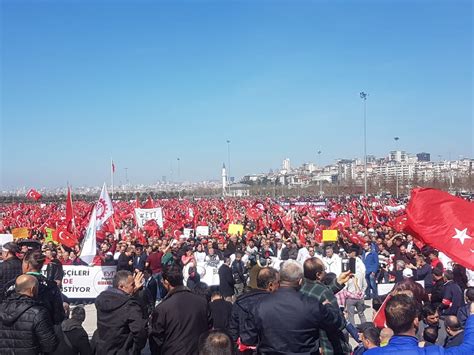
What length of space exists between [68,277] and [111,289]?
322 inches

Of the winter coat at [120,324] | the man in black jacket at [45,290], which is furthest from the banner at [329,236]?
the winter coat at [120,324]

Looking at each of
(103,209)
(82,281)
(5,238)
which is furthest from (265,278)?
(5,238)

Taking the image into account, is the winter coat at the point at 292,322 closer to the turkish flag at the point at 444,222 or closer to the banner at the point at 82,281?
the turkish flag at the point at 444,222

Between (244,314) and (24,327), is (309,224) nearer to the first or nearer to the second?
(244,314)

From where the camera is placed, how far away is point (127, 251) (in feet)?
39.9

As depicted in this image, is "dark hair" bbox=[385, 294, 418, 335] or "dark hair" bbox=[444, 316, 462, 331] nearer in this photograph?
"dark hair" bbox=[385, 294, 418, 335]

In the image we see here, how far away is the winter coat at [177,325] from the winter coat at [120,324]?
137 mm

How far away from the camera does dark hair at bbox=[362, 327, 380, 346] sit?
15.0 ft

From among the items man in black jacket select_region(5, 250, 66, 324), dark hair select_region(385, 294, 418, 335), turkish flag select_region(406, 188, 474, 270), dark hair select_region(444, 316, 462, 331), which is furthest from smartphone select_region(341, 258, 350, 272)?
dark hair select_region(385, 294, 418, 335)

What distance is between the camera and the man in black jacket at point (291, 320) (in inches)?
152

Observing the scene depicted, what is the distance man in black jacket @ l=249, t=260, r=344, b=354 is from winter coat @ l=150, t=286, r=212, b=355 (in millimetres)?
784

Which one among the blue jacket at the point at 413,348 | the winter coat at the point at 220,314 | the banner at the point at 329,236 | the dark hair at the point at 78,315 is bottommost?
the banner at the point at 329,236

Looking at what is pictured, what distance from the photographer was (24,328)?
4.29 metres

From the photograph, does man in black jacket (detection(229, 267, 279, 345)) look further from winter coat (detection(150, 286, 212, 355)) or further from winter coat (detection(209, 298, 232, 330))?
winter coat (detection(209, 298, 232, 330))
